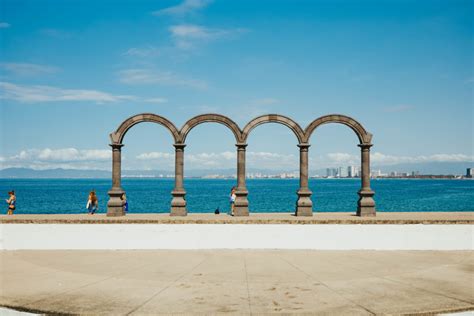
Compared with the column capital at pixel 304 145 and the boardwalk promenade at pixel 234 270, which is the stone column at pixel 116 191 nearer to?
the boardwalk promenade at pixel 234 270

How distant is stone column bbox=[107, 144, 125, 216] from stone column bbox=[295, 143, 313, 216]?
8.55m

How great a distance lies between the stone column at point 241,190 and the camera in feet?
69.3

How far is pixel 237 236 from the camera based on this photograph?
16.7m

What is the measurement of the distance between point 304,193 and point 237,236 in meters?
5.66

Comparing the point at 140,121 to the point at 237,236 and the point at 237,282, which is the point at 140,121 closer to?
the point at 237,236

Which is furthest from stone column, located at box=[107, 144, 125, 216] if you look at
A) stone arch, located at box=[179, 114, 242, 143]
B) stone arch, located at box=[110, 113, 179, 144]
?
stone arch, located at box=[179, 114, 242, 143]

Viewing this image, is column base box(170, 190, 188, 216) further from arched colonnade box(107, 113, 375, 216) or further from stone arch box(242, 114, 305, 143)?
stone arch box(242, 114, 305, 143)

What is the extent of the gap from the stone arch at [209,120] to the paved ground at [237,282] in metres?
8.40

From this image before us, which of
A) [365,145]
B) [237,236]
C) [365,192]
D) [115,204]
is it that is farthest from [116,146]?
[365,192]

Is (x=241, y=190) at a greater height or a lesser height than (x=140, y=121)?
lesser

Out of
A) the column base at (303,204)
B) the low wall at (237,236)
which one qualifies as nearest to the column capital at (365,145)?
the column base at (303,204)

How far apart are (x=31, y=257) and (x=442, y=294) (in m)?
11.1

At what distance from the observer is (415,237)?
15984mm

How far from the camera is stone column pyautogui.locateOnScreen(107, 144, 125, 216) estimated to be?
2114 centimetres
